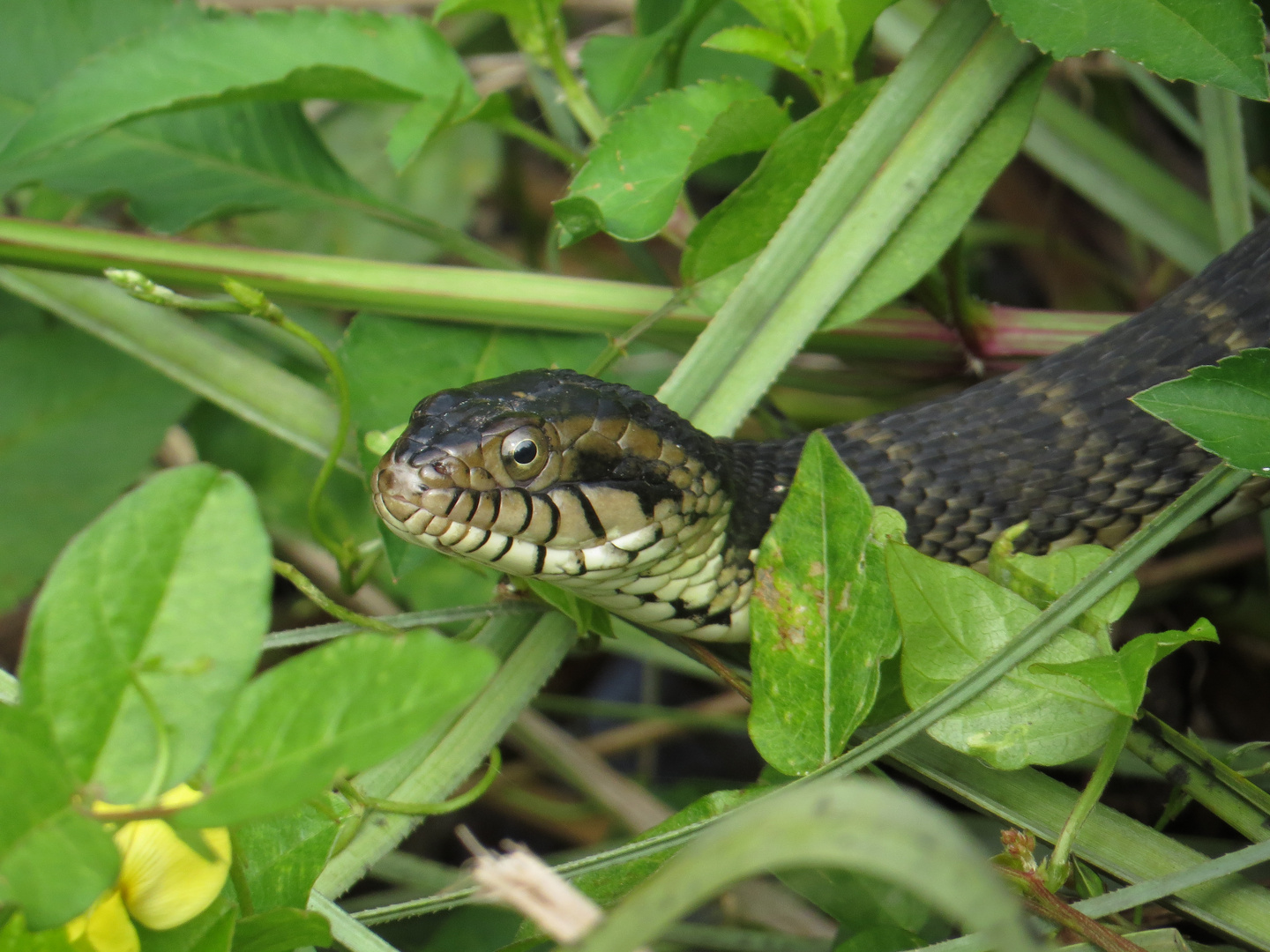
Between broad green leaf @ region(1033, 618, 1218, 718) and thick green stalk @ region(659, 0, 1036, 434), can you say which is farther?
thick green stalk @ region(659, 0, 1036, 434)

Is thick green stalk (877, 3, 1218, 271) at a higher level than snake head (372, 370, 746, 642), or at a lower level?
higher

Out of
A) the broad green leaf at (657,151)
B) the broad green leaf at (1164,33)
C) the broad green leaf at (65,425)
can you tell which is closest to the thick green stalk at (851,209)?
the broad green leaf at (657,151)

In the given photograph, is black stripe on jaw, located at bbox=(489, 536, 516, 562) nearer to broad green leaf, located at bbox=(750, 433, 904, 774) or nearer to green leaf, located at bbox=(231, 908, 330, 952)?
broad green leaf, located at bbox=(750, 433, 904, 774)

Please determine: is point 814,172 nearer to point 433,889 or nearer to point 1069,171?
point 1069,171

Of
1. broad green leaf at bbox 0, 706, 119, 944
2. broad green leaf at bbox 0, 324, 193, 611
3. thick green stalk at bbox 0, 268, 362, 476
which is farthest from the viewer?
broad green leaf at bbox 0, 324, 193, 611

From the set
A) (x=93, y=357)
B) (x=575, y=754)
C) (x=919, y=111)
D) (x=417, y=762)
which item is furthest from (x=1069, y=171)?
(x=93, y=357)

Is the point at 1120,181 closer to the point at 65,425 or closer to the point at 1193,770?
the point at 1193,770

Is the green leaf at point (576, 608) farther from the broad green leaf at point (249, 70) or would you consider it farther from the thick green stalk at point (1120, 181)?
the thick green stalk at point (1120, 181)

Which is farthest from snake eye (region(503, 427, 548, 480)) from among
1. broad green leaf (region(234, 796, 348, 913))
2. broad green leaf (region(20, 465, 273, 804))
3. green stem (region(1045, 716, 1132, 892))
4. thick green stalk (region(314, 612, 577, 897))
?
green stem (region(1045, 716, 1132, 892))
